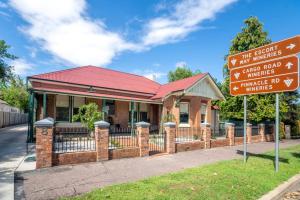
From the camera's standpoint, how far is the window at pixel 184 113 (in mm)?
16156

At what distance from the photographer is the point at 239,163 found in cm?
832

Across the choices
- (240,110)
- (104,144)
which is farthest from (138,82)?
(104,144)

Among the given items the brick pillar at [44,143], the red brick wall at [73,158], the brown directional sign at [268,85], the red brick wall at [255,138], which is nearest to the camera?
the brick pillar at [44,143]

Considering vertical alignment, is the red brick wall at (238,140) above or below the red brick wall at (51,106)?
below

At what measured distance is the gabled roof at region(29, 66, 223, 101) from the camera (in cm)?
1520

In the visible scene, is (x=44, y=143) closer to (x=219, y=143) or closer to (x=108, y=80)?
(x=219, y=143)

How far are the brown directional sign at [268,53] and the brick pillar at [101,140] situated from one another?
6754 millimetres

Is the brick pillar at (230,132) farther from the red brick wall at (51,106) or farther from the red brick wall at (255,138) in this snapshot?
the red brick wall at (51,106)

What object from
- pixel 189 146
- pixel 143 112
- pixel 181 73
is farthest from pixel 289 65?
pixel 181 73

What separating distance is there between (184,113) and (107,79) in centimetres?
778

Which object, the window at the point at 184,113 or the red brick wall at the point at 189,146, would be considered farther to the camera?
the window at the point at 184,113

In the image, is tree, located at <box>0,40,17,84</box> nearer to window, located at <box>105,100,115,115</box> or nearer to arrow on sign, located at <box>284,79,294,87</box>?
window, located at <box>105,100,115,115</box>

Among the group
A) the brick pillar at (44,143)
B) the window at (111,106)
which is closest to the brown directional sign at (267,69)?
the brick pillar at (44,143)

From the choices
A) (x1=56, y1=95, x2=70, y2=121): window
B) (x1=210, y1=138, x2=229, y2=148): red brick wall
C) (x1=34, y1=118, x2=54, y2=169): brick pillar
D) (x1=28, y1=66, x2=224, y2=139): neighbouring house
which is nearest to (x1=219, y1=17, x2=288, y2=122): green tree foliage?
(x1=28, y1=66, x2=224, y2=139): neighbouring house
